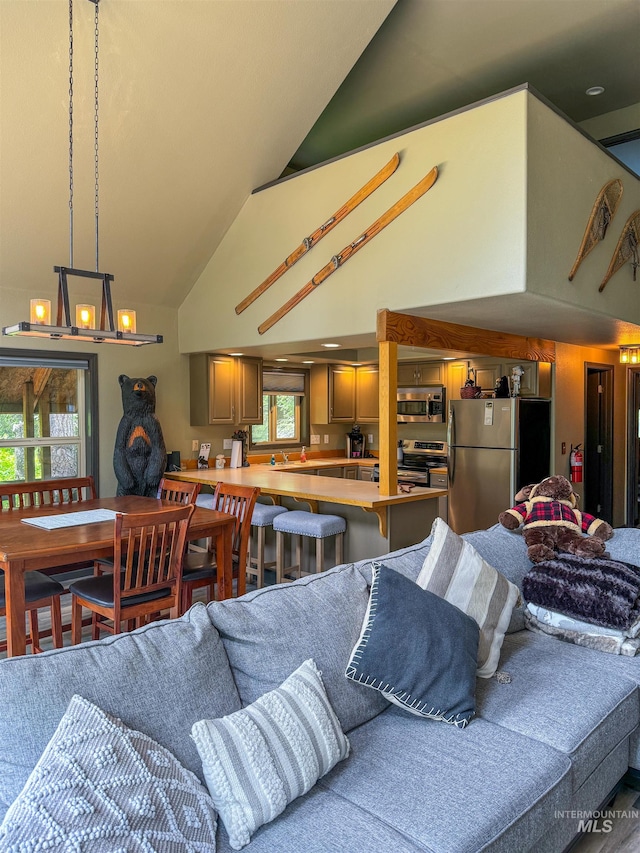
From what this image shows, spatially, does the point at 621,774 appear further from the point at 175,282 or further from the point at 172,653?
the point at 175,282

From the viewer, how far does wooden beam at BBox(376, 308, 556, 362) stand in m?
4.34

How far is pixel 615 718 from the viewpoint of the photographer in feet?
6.85

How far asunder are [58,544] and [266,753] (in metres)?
1.85

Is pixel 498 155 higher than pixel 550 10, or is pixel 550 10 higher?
pixel 550 10

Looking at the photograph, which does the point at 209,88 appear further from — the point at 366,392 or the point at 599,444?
the point at 599,444

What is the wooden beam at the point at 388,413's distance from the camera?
432 centimetres

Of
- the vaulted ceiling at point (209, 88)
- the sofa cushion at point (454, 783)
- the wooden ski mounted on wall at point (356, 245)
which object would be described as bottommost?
the sofa cushion at point (454, 783)

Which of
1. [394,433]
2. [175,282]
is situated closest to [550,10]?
[394,433]

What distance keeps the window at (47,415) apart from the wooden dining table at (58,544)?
131 centimetres

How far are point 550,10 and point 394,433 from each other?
10.0 feet

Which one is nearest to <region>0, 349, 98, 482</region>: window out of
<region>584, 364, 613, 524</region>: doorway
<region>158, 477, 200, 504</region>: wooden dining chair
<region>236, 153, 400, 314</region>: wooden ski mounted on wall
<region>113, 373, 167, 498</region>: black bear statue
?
<region>113, 373, 167, 498</region>: black bear statue

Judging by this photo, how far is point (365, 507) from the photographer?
4266mm

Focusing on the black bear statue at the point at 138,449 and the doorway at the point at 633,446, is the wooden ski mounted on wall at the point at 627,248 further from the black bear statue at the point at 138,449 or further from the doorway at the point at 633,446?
the black bear statue at the point at 138,449

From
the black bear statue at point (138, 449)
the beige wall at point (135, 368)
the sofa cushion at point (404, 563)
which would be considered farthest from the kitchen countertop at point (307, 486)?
the sofa cushion at point (404, 563)
